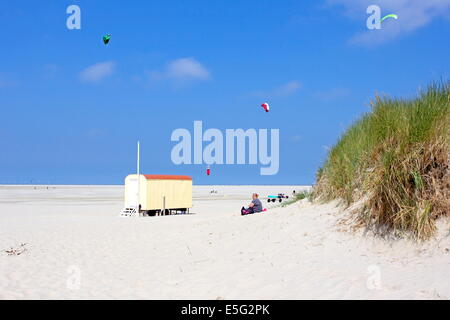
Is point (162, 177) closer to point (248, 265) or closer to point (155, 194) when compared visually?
point (155, 194)

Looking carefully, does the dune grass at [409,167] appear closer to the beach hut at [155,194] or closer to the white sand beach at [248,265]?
the white sand beach at [248,265]

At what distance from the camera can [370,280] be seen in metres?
6.57

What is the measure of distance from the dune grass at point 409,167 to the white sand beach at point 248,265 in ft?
1.20

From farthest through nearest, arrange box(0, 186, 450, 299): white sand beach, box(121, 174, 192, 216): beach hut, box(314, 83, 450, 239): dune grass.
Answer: box(121, 174, 192, 216): beach hut < box(314, 83, 450, 239): dune grass < box(0, 186, 450, 299): white sand beach

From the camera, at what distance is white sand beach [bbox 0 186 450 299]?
6.61 meters

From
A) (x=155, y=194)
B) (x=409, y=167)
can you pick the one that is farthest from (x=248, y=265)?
(x=155, y=194)

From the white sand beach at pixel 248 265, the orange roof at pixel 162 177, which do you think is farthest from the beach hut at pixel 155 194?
the white sand beach at pixel 248 265

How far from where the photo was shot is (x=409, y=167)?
791 centimetres

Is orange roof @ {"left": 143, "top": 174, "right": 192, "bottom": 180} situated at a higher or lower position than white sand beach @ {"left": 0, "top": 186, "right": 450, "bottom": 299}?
higher

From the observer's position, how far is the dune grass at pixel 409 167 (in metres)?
7.70

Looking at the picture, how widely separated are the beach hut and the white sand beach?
39.1ft

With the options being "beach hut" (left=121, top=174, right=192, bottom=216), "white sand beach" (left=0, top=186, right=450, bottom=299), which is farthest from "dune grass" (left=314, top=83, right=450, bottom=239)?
"beach hut" (left=121, top=174, right=192, bottom=216)

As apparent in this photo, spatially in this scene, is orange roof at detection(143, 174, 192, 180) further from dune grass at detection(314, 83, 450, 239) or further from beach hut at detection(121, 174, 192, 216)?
dune grass at detection(314, 83, 450, 239)
